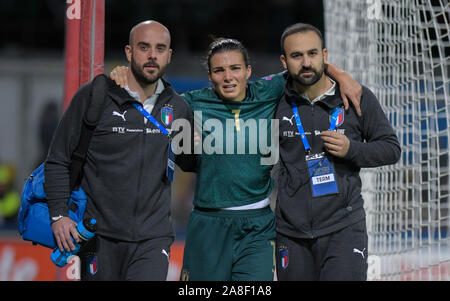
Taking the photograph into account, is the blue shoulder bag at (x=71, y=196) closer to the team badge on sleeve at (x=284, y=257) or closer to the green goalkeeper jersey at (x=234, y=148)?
the green goalkeeper jersey at (x=234, y=148)

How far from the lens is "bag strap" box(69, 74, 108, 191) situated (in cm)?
344

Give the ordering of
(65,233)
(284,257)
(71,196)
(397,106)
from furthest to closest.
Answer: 1. (397,106)
2. (284,257)
3. (71,196)
4. (65,233)

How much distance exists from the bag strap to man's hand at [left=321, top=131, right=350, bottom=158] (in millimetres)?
1187

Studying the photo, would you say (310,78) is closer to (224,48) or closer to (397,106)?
(224,48)

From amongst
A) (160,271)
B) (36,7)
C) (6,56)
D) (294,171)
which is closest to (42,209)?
(160,271)

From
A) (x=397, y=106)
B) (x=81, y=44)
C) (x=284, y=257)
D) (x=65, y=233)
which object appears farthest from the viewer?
(x=397, y=106)

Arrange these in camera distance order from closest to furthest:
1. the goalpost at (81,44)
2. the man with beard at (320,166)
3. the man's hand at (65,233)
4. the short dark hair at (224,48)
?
1. the man's hand at (65,233)
2. the man with beard at (320,166)
3. the short dark hair at (224,48)
4. the goalpost at (81,44)

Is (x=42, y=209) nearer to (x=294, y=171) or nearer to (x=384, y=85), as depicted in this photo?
(x=294, y=171)

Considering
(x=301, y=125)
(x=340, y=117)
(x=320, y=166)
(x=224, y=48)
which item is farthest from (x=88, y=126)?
(x=340, y=117)

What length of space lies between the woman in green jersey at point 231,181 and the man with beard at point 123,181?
224 mm

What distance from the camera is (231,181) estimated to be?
3592mm

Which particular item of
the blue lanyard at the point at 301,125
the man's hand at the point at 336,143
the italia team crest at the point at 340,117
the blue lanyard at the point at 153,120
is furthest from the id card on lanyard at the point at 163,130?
the italia team crest at the point at 340,117

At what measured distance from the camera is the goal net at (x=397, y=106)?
4.96 meters

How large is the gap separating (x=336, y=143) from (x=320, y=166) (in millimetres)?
188
